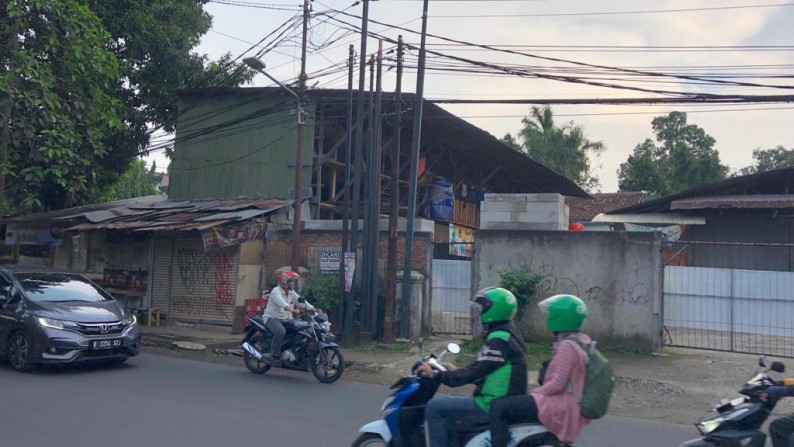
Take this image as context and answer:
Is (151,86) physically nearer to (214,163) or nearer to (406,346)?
(214,163)

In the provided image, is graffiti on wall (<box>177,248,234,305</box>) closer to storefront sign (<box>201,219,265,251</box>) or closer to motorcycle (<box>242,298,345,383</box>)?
storefront sign (<box>201,219,265,251</box>)

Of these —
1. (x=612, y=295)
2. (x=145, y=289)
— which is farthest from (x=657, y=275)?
(x=145, y=289)

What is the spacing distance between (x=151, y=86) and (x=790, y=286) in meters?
18.5

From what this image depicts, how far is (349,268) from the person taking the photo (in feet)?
45.1

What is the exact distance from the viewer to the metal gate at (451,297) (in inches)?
560

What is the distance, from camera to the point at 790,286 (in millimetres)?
11641

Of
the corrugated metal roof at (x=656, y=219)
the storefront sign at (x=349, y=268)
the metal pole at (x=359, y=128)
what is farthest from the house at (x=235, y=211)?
the corrugated metal roof at (x=656, y=219)

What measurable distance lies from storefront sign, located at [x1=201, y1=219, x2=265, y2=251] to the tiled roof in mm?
22938

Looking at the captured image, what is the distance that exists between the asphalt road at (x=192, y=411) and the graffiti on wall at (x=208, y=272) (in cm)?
543

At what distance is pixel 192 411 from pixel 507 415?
4.75 meters

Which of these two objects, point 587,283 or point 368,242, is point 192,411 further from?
point 587,283

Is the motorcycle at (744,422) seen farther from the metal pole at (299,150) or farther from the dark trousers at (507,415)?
the metal pole at (299,150)

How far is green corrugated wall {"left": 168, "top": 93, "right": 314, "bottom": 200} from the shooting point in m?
18.4

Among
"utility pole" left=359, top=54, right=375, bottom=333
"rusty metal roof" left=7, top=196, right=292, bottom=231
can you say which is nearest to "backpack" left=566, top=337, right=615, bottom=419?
"utility pole" left=359, top=54, right=375, bottom=333
